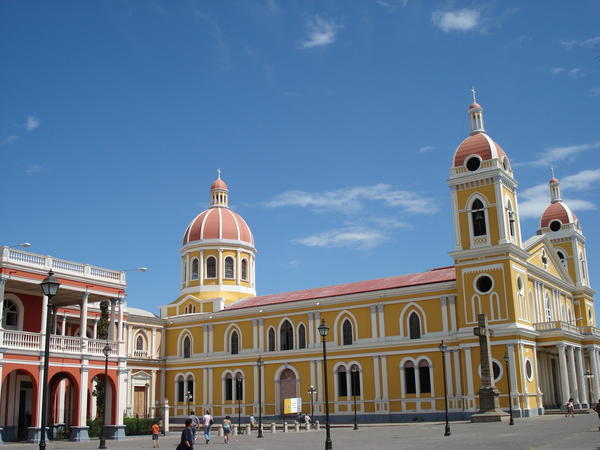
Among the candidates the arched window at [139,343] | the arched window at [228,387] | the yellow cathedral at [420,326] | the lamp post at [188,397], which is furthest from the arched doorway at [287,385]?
the arched window at [139,343]

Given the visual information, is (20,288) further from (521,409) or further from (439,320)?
(521,409)

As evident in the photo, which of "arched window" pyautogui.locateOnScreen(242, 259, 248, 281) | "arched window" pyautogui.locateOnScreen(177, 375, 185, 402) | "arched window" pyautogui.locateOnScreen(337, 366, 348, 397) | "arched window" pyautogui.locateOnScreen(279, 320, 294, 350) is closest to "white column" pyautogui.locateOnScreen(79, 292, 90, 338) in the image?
"arched window" pyautogui.locateOnScreen(279, 320, 294, 350)

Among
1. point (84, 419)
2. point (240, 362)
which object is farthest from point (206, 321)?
point (84, 419)

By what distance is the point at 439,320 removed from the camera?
48.0 m

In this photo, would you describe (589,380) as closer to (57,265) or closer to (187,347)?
(187,347)

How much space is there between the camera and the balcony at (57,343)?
3366 centimetres

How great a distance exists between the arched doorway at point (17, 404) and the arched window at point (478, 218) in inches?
1191

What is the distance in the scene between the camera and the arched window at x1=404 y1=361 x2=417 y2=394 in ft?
159

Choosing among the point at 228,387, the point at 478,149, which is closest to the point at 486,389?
the point at 478,149

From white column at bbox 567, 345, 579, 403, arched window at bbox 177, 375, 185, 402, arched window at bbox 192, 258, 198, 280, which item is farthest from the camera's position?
arched window at bbox 192, 258, 198, 280

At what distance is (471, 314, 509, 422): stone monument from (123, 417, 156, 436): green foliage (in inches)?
778

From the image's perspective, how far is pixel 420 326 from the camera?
48.9 meters

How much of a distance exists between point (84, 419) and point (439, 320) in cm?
2525

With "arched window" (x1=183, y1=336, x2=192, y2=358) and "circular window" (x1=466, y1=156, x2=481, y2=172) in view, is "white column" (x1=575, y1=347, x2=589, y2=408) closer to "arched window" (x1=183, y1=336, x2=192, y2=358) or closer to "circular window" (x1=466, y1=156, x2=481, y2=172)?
"circular window" (x1=466, y1=156, x2=481, y2=172)
